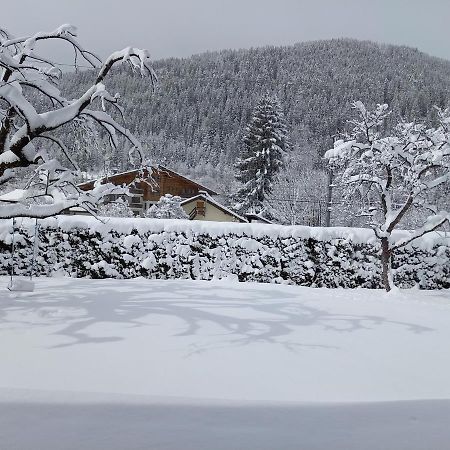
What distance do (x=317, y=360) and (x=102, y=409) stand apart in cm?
268

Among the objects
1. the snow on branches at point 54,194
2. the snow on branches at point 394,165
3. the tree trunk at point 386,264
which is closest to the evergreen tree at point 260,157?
the snow on branches at point 394,165

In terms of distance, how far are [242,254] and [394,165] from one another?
4838mm

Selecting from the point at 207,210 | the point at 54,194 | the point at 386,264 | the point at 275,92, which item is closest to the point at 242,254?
the point at 386,264

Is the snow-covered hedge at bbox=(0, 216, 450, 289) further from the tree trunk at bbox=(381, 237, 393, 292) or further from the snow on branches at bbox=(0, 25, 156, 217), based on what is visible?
the snow on branches at bbox=(0, 25, 156, 217)

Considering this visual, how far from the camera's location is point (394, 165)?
11.7 meters

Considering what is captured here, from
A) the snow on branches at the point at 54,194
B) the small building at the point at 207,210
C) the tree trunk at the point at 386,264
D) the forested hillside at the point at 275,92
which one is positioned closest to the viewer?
the snow on branches at the point at 54,194

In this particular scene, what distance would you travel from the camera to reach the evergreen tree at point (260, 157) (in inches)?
1460

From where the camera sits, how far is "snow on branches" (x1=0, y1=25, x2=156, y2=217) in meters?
7.17

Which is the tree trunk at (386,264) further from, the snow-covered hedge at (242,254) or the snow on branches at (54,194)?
the snow on branches at (54,194)

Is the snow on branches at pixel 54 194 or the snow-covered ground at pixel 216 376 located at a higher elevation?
the snow on branches at pixel 54 194

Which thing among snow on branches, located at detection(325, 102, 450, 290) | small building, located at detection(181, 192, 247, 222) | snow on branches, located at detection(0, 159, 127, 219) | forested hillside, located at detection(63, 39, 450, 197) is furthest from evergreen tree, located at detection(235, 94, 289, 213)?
snow on branches, located at detection(0, 159, 127, 219)

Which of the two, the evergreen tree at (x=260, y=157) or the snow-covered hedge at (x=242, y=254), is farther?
the evergreen tree at (x=260, y=157)

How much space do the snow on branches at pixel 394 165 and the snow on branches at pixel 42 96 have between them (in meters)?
6.17

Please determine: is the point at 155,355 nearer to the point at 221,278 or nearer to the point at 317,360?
the point at 317,360
